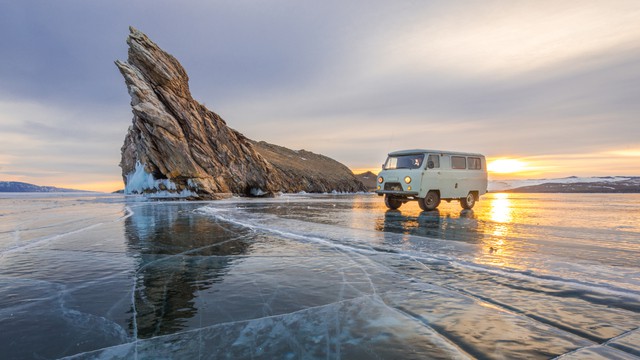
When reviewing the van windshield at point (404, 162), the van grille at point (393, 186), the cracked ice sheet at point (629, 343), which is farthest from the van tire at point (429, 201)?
the cracked ice sheet at point (629, 343)

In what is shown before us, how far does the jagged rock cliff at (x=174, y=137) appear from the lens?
134ft

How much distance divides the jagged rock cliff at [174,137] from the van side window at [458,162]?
33.5 meters

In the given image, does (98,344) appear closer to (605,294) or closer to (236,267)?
(236,267)

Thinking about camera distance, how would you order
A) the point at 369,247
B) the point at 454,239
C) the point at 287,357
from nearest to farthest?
the point at 287,357, the point at 369,247, the point at 454,239

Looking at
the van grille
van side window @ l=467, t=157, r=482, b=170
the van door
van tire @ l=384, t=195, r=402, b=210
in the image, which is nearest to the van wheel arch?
van side window @ l=467, t=157, r=482, b=170

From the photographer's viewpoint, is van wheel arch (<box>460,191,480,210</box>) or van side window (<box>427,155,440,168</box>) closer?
van side window (<box>427,155,440,168</box>)

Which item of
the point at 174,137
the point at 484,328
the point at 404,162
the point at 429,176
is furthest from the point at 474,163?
the point at 174,137

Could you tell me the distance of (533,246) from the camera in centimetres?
687

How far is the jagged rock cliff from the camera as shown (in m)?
40.9

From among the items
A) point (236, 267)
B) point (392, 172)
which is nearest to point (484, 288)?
point (236, 267)

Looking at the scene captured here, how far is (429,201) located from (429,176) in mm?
1506

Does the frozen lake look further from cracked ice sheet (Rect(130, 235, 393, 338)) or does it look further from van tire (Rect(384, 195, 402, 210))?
van tire (Rect(384, 195, 402, 210))

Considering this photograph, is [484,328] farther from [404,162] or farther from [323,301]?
[404,162]

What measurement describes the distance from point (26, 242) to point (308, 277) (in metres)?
7.77
